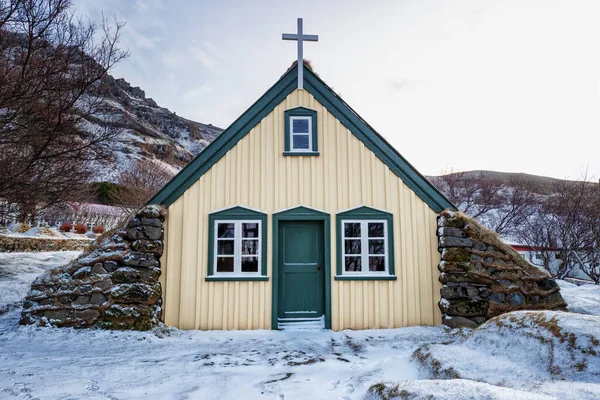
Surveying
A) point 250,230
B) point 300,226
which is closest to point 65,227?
point 250,230

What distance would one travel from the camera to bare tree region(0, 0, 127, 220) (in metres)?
6.50

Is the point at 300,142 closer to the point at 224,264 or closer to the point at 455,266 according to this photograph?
the point at 224,264

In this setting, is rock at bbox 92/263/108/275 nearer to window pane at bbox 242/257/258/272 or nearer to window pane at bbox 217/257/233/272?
window pane at bbox 217/257/233/272

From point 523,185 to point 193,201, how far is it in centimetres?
2128

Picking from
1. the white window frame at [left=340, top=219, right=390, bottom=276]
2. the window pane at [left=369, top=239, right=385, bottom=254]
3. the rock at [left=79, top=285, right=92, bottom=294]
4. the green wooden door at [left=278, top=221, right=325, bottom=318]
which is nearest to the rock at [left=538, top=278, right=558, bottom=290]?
the white window frame at [left=340, top=219, right=390, bottom=276]

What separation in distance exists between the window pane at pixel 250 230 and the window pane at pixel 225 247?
321 millimetres

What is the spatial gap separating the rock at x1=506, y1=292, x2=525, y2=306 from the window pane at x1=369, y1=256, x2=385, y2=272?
2.33 m

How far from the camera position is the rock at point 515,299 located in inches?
271

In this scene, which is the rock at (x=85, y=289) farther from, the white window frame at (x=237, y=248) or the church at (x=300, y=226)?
the white window frame at (x=237, y=248)

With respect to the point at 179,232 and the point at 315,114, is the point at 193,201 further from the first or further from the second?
the point at 315,114

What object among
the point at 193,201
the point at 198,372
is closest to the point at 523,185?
the point at 193,201

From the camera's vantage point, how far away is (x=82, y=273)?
257 inches

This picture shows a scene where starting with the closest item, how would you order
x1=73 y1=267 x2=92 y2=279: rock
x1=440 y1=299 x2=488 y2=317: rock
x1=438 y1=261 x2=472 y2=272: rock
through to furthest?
x1=73 y1=267 x2=92 y2=279: rock
x1=440 y1=299 x2=488 y2=317: rock
x1=438 y1=261 x2=472 y2=272: rock

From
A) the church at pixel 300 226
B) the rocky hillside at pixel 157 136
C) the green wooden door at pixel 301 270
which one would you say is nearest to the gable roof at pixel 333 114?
the church at pixel 300 226
